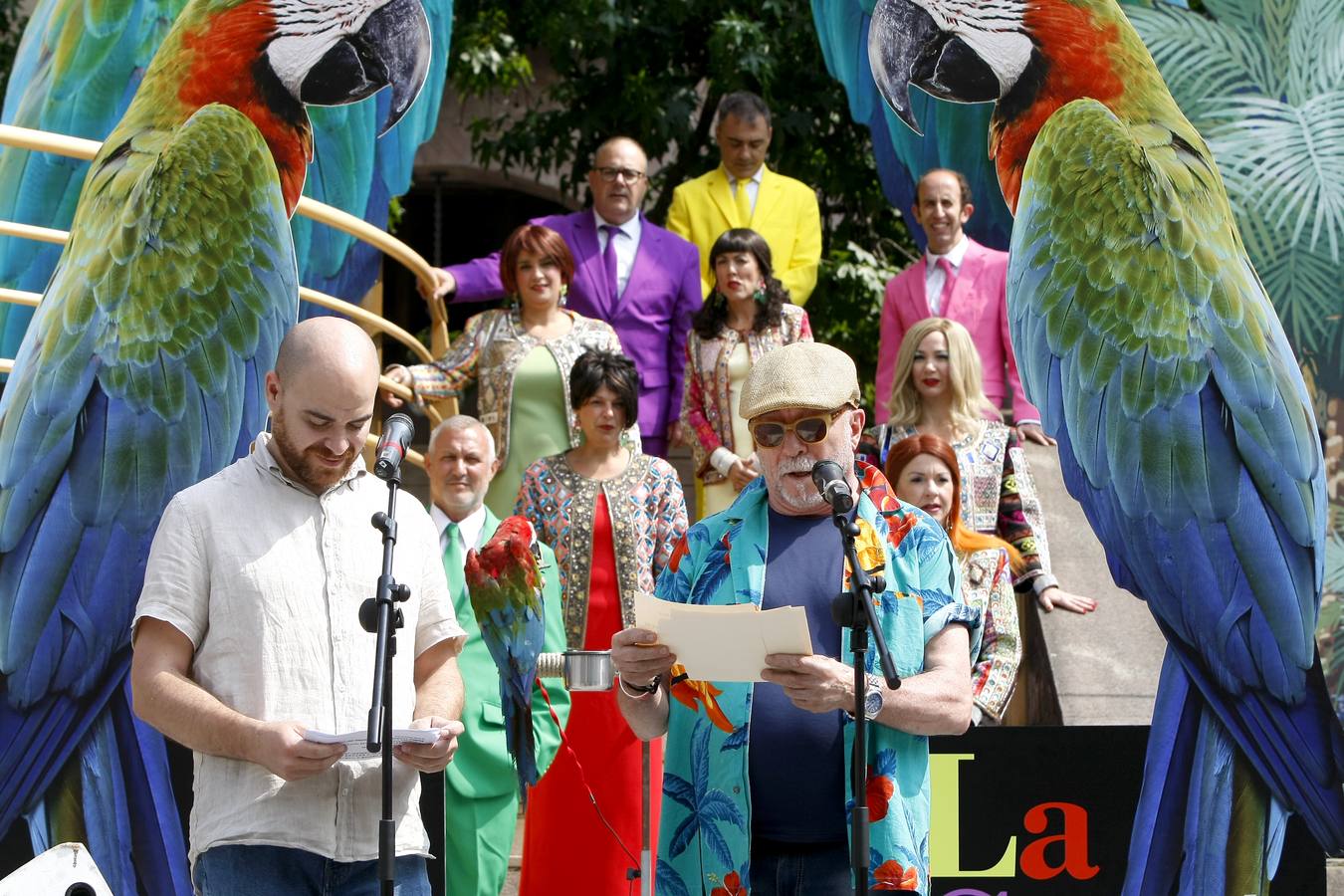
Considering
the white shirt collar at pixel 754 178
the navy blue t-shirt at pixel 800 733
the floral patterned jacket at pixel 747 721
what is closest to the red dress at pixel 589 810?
the floral patterned jacket at pixel 747 721

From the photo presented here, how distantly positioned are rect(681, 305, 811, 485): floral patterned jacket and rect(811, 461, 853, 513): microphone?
2.97 m

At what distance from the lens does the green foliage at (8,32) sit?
9430mm

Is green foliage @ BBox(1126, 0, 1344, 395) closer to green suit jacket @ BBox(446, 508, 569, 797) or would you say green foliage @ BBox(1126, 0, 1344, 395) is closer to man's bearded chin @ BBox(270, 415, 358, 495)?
green suit jacket @ BBox(446, 508, 569, 797)

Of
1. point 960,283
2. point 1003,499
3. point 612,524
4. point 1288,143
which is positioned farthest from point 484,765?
point 1288,143

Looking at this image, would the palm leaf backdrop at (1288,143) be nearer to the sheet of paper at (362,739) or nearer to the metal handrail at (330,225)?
the metal handrail at (330,225)

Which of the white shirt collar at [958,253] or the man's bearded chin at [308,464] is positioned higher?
the white shirt collar at [958,253]

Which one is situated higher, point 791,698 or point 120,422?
point 120,422

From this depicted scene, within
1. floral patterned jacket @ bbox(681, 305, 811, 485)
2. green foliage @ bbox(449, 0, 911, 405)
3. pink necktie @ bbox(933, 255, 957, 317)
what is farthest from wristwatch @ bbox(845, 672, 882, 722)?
green foliage @ bbox(449, 0, 911, 405)

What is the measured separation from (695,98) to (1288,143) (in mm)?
4176

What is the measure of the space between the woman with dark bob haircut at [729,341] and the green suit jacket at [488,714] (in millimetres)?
1566

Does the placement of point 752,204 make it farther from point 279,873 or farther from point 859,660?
point 279,873

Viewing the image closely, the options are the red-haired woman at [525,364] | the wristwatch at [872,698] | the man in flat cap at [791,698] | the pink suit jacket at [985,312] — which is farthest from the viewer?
the pink suit jacket at [985,312]

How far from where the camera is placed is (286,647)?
10.2ft

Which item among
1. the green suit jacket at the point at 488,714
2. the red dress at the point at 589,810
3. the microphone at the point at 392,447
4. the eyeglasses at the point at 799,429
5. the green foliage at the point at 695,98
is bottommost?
the red dress at the point at 589,810
